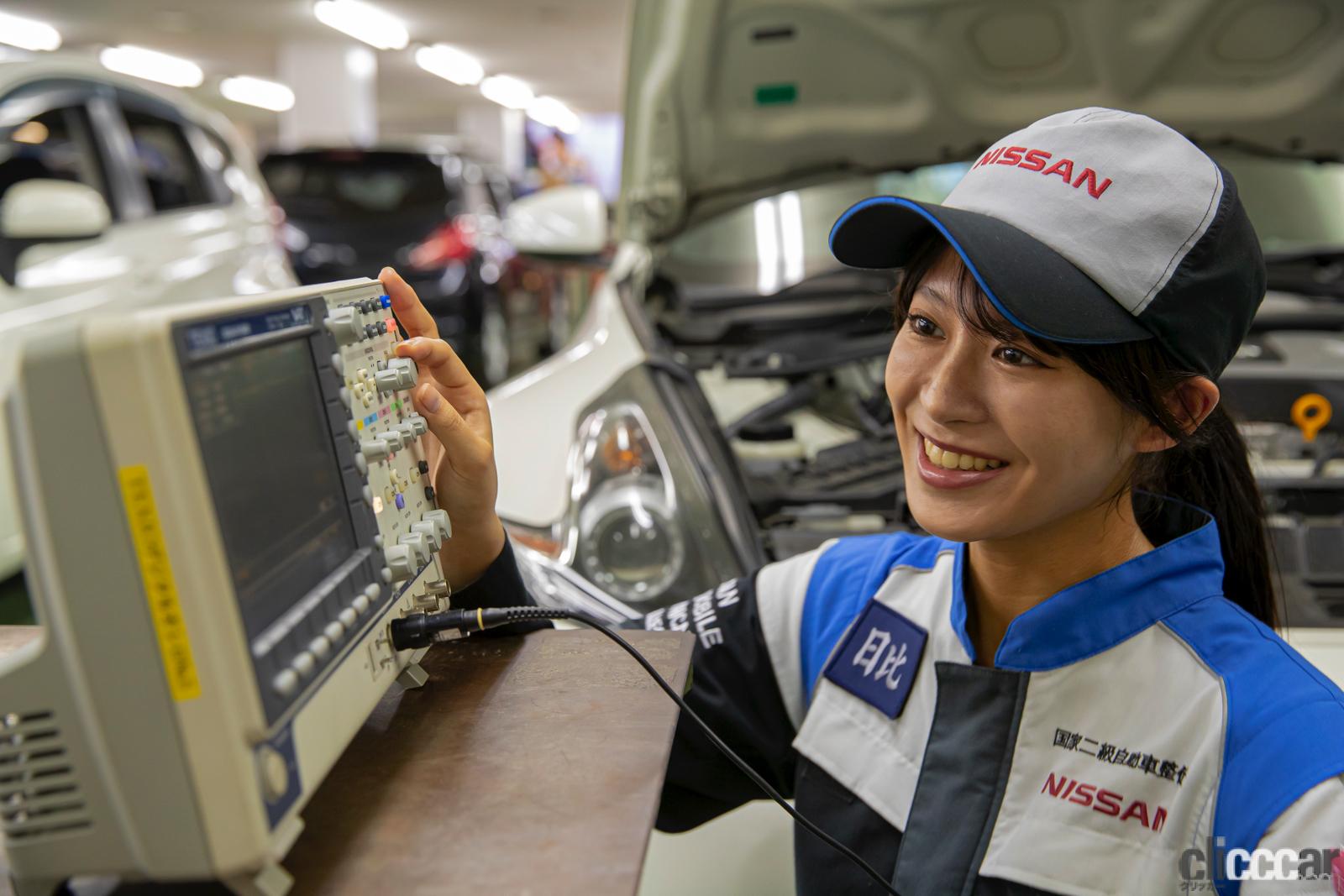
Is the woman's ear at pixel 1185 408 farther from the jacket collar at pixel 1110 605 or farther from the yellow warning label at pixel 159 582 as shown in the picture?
the yellow warning label at pixel 159 582

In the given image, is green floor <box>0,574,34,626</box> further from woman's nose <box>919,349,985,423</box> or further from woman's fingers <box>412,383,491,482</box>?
woman's nose <box>919,349,985,423</box>

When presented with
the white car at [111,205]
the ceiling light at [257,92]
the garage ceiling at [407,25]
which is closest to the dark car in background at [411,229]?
the white car at [111,205]

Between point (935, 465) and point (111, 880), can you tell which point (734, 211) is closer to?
point (935, 465)

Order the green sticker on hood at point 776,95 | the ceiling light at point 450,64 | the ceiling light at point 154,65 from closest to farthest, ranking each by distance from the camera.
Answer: the green sticker on hood at point 776,95 → the ceiling light at point 154,65 → the ceiling light at point 450,64

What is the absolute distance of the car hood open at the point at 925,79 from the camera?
2.32 metres

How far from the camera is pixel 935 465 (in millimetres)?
966

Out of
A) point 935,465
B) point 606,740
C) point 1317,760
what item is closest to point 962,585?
point 935,465

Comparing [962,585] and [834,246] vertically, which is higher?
[834,246]

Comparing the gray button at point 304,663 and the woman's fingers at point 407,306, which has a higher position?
the woman's fingers at point 407,306

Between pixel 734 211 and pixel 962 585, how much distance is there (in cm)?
194

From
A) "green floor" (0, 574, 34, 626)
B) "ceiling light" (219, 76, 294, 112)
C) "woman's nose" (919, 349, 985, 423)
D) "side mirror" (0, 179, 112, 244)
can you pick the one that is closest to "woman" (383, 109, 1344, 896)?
"woman's nose" (919, 349, 985, 423)

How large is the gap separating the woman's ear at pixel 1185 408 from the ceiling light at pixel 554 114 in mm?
20974

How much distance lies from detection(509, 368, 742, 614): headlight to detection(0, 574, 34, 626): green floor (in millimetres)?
1814

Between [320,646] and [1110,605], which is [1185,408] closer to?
[1110,605]
